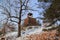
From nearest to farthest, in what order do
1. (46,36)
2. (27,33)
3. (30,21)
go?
(46,36)
(27,33)
(30,21)

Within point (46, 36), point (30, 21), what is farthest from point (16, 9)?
point (46, 36)

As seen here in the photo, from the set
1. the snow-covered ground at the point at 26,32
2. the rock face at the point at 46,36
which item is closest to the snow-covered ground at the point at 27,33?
the snow-covered ground at the point at 26,32

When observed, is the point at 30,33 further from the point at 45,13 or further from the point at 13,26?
the point at 45,13

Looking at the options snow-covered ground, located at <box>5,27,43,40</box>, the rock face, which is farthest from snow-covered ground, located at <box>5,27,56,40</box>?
the rock face

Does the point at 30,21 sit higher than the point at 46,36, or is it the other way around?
the point at 30,21

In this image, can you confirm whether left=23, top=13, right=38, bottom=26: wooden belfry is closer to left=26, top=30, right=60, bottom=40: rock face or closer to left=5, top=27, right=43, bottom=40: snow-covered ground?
left=5, top=27, right=43, bottom=40: snow-covered ground

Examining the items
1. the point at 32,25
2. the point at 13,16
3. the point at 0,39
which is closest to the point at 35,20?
the point at 32,25

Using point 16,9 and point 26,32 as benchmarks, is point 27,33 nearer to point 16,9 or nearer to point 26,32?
point 26,32

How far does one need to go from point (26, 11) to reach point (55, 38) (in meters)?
1.86

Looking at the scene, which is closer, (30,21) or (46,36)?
(46,36)

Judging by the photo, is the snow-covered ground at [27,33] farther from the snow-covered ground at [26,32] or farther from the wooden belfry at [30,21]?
the wooden belfry at [30,21]

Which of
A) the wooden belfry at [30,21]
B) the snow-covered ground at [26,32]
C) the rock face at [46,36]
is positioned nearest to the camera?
the rock face at [46,36]

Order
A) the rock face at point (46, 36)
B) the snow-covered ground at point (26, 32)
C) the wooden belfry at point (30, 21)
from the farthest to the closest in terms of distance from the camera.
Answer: the wooden belfry at point (30, 21), the snow-covered ground at point (26, 32), the rock face at point (46, 36)

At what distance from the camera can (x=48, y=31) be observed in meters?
7.03
